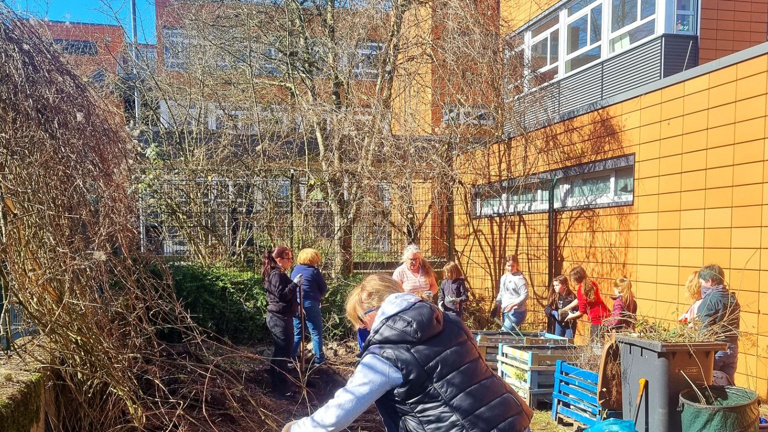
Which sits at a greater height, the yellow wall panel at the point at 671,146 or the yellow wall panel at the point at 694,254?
the yellow wall panel at the point at 671,146

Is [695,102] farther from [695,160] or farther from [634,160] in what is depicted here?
[634,160]

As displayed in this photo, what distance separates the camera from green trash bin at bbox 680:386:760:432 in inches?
150

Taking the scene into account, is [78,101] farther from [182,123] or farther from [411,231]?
[182,123]

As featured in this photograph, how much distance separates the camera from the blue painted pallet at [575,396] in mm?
4703

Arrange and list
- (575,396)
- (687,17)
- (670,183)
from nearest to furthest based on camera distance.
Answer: (575,396)
(670,183)
(687,17)

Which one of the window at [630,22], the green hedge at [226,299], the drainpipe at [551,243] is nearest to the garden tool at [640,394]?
the drainpipe at [551,243]

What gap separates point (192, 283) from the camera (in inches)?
306

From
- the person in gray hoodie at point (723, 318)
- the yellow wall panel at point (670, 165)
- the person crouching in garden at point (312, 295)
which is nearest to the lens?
the person in gray hoodie at point (723, 318)

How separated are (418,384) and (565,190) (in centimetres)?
733

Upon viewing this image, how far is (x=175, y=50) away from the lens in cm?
1161

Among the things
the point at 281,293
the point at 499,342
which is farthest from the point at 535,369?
the point at 281,293

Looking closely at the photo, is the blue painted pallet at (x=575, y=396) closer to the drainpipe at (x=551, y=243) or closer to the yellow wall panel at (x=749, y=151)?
the yellow wall panel at (x=749, y=151)

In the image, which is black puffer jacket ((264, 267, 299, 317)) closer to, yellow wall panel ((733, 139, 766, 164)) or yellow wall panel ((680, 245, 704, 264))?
yellow wall panel ((680, 245, 704, 264))

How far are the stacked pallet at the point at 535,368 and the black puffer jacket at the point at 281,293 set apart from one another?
2.35 meters
